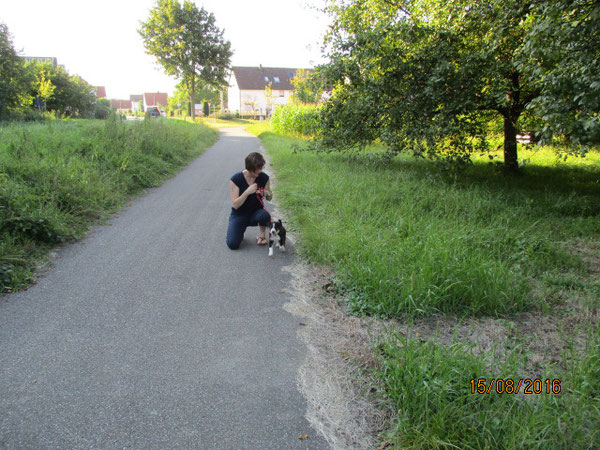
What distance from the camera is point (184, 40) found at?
44594 mm

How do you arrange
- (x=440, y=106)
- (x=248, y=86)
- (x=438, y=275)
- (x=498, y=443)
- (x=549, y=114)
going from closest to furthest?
(x=498, y=443) → (x=438, y=275) → (x=549, y=114) → (x=440, y=106) → (x=248, y=86)

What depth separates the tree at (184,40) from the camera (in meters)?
44.1

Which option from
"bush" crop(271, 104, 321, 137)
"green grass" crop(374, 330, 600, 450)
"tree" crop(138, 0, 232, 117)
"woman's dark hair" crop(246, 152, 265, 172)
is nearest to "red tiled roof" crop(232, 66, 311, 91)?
"tree" crop(138, 0, 232, 117)

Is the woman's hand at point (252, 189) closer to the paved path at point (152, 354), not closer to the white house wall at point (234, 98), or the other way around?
the paved path at point (152, 354)

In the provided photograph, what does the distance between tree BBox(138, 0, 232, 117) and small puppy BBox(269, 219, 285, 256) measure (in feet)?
138

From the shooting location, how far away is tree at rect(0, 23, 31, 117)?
25950 millimetres

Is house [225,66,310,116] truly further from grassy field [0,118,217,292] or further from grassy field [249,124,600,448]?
grassy field [249,124,600,448]

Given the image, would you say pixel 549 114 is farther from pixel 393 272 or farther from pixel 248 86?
pixel 248 86

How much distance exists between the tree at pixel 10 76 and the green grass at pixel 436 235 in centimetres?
2626

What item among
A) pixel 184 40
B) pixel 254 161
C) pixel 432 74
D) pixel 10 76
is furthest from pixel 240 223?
pixel 184 40

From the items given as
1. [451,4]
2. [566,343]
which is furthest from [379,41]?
[566,343]

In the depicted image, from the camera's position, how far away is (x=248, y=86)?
70.4 m

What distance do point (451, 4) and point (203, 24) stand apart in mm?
44776
